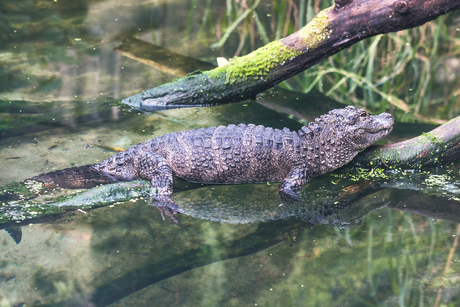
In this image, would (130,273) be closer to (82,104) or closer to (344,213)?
(344,213)

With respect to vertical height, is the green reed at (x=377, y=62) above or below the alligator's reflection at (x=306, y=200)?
above

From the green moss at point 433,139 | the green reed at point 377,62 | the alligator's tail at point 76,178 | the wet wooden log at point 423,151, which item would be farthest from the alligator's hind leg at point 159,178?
the green reed at point 377,62

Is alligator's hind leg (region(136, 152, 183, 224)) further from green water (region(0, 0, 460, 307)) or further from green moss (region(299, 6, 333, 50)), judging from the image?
green moss (region(299, 6, 333, 50))

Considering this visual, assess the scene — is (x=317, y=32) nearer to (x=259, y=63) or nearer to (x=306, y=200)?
(x=259, y=63)

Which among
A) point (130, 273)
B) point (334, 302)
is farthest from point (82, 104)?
point (334, 302)

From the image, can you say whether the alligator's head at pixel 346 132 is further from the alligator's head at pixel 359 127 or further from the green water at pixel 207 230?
the green water at pixel 207 230

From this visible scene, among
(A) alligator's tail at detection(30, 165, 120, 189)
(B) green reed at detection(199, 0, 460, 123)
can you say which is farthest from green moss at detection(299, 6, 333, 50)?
(A) alligator's tail at detection(30, 165, 120, 189)
